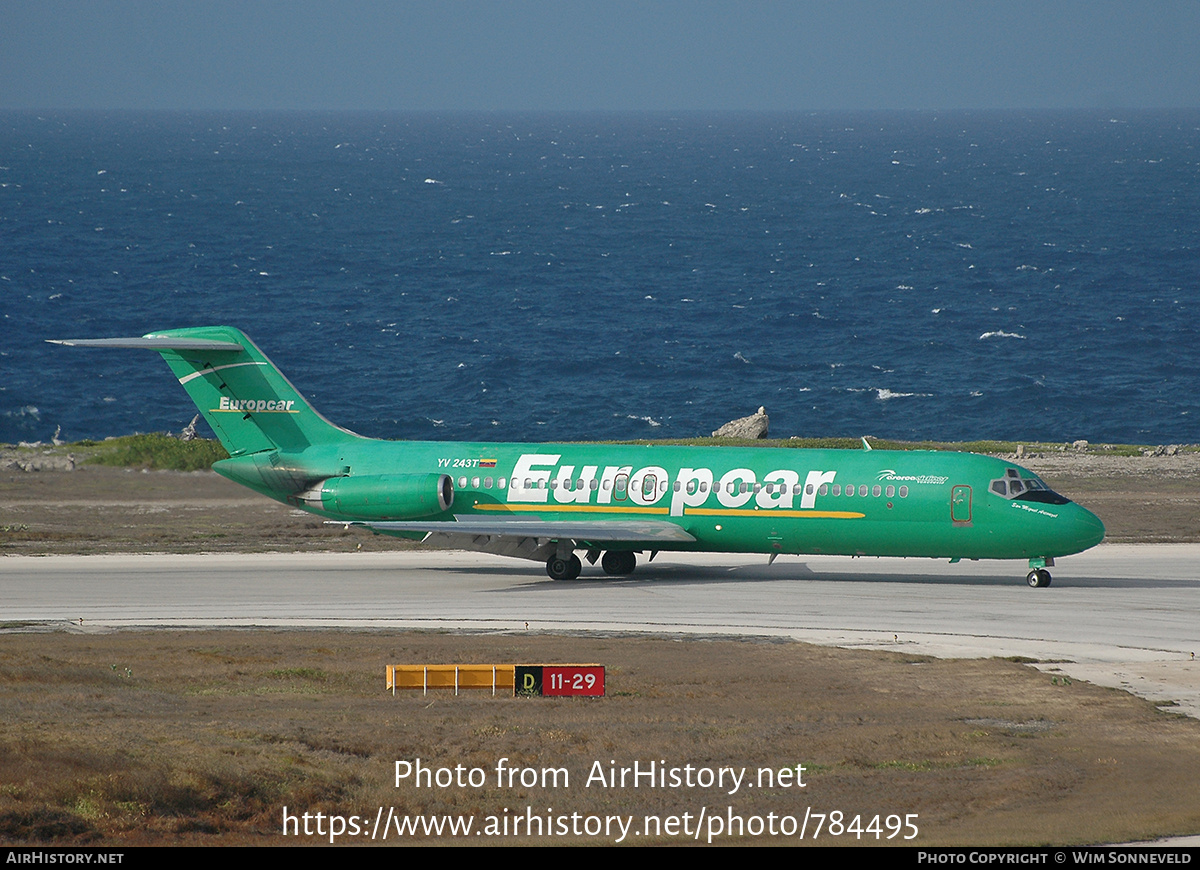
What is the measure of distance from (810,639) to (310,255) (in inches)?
5418

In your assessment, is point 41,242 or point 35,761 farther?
point 41,242

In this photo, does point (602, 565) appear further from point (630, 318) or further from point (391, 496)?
point (630, 318)

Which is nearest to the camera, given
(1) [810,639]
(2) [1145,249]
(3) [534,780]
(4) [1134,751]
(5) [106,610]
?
(3) [534,780]

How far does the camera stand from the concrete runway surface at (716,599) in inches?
1339

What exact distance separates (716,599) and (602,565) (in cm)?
634

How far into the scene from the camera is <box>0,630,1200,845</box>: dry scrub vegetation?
19.7 metres

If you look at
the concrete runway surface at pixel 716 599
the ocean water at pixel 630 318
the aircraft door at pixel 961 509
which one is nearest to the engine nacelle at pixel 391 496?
the concrete runway surface at pixel 716 599

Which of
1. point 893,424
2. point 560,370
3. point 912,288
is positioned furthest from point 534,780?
point 912,288

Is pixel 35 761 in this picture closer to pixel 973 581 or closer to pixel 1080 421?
pixel 973 581

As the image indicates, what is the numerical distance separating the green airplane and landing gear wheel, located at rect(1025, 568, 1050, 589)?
4 centimetres

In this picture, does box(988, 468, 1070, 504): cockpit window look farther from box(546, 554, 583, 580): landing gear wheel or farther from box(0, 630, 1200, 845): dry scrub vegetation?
box(546, 554, 583, 580): landing gear wheel

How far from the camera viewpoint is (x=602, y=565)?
45750mm

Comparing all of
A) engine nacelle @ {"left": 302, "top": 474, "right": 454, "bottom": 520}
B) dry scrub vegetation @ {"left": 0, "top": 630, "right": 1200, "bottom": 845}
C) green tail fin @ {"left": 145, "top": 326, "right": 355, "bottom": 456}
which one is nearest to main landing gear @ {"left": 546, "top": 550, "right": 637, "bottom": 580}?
engine nacelle @ {"left": 302, "top": 474, "right": 454, "bottom": 520}

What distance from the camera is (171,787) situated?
2003cm
